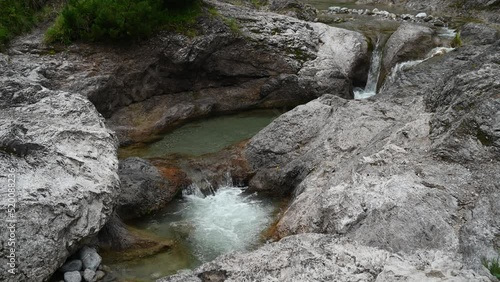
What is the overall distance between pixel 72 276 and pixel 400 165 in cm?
704

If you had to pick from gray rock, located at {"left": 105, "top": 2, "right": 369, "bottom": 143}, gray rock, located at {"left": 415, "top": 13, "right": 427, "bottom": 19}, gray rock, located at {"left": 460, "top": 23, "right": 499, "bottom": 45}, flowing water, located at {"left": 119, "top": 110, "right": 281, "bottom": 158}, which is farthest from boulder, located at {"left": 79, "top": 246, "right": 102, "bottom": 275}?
gray rock, located at {"left": 415, "top": 13, "right": 427, "bottom": 19}

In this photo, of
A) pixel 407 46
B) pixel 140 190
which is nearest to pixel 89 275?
Answer: pixel 140 190

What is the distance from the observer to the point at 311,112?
15109 mm

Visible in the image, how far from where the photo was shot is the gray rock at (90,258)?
31.1ft

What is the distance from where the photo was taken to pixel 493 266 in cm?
646

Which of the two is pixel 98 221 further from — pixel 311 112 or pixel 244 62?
pixel 244 62

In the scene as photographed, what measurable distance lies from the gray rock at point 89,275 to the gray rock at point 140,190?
2.98 m

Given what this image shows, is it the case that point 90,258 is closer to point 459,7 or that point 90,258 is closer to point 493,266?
point 493,266

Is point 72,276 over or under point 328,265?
under

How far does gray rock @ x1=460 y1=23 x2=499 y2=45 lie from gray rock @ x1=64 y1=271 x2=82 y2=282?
17229 mm

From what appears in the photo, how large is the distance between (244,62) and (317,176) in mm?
9993

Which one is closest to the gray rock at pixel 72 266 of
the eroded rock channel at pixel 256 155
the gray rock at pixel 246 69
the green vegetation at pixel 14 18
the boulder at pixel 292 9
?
the eroded rock channel at pixel 256 155

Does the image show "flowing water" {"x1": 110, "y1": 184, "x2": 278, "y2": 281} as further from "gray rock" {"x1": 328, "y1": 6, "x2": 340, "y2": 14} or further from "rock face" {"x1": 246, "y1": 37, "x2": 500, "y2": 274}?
"gray rock" {"x1": 328, "y1": 6, "x2": 340, "y2": 14}

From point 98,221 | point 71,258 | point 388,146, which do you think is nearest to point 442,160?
point 388,146
